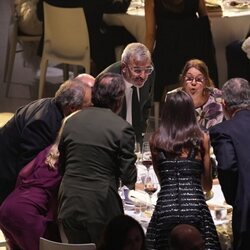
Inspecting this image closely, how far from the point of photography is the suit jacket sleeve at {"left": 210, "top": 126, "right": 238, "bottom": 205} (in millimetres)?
4027

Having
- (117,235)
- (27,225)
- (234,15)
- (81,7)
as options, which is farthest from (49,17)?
(117,235)

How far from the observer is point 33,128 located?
4547 mm

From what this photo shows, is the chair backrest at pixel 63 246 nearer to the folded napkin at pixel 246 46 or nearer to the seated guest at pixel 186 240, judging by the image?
the seated guest at pixel 186 240

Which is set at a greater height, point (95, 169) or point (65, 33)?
point (95, 169)

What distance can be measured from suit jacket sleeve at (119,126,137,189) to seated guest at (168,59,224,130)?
56.2 inches

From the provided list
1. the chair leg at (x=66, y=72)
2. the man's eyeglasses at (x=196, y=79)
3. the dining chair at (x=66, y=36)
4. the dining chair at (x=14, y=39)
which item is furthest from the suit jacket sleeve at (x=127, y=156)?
the chair leg at (x=66, y=72)

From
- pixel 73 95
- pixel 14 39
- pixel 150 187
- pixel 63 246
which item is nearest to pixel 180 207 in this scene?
pixel 150 187

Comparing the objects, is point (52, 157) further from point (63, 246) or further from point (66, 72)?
point (66, 72)

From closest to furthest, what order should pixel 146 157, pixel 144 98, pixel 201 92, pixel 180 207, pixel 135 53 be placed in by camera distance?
pixel 180 207 < pixel 146 157 < pixel 135 53 < pixel 201 92 < pixel 144 98

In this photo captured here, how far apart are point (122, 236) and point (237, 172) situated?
2.60 ft

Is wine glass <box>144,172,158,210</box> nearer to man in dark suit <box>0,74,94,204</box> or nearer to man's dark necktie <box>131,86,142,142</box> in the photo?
man in dark suit <box>0,74,94,204</box>

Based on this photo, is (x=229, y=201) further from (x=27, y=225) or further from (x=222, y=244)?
(x=27, y=225)

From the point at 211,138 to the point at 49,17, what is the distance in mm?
3924

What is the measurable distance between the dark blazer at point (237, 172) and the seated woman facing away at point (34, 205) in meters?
0.86
